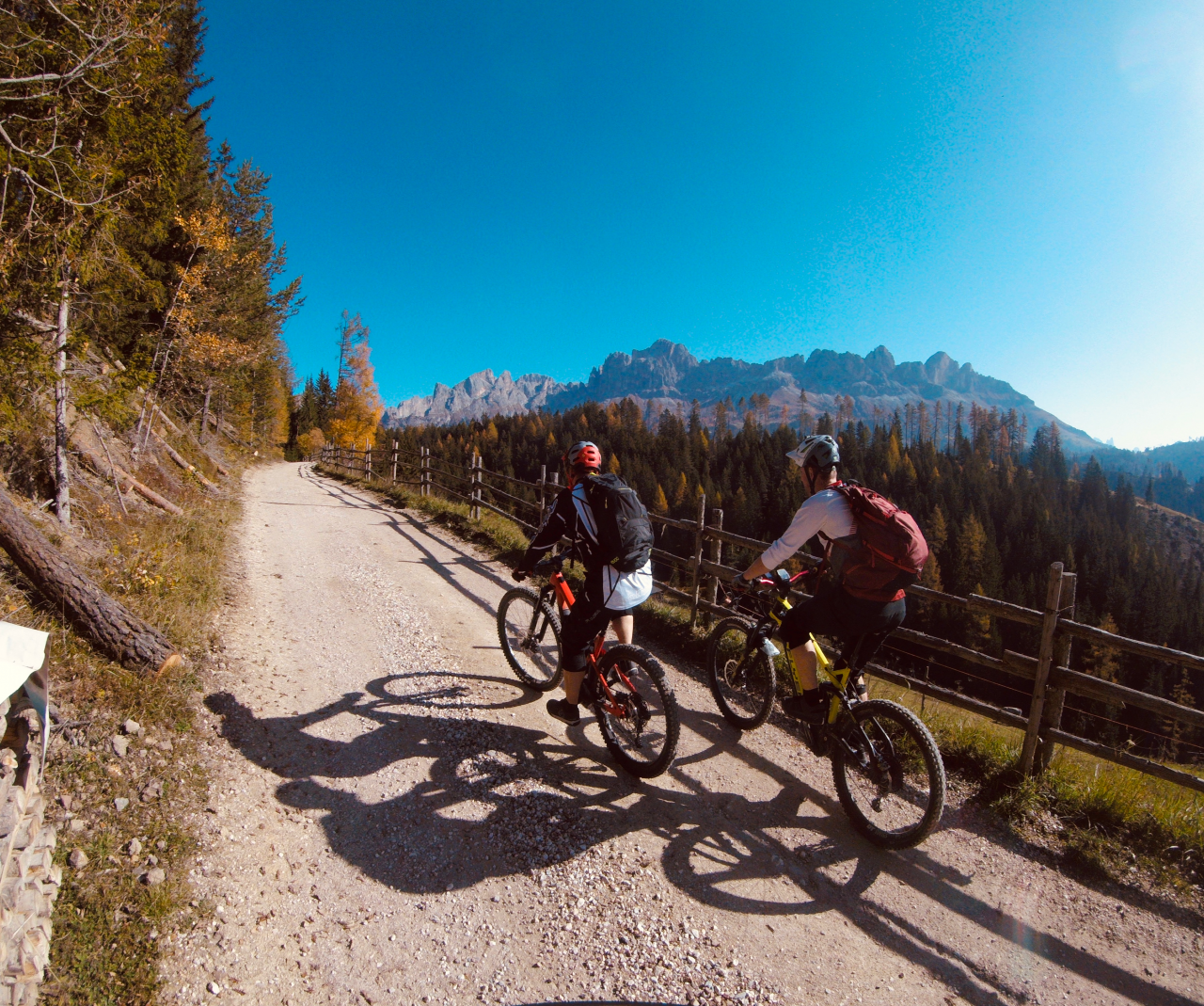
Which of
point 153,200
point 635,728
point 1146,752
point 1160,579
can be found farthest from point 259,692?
point 1160,579

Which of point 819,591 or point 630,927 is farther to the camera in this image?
point 819,591

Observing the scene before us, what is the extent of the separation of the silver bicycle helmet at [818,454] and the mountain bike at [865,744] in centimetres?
103

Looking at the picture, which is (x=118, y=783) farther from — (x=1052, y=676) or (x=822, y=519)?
(x=1052, y=676)

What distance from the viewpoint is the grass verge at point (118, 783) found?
2.22 metres

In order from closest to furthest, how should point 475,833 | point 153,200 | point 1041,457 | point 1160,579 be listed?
1. point 475,833
2. point 153,200
3. point 1160,579
4. point 1041,457

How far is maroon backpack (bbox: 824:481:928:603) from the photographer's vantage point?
3219 millimetres

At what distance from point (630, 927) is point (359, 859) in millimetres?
1528

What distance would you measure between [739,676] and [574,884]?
8.10 ft

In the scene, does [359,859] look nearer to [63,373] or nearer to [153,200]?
[63,373]

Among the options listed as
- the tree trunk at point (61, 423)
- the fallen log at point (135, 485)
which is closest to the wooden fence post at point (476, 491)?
the fallen log at point (135, 485)

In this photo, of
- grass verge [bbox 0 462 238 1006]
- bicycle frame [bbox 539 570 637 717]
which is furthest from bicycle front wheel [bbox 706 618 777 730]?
grass verge [bbox 0 462 238 1006]

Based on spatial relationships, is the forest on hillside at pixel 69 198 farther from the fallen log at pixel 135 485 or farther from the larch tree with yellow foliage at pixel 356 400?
the larch tree with yellow foliage at pixel 356 400

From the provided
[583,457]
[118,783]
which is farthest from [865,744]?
[118,783]

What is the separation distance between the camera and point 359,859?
299cm
